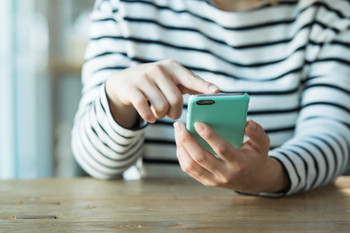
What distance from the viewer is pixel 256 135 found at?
64cm

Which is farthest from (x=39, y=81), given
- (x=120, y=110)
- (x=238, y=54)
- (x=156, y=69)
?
(x=156, y=69)

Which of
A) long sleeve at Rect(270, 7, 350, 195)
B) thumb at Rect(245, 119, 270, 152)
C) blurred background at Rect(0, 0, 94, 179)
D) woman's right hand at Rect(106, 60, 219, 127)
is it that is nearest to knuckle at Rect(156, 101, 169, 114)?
woman's right hand at Rect(106, 60, 219, 127)

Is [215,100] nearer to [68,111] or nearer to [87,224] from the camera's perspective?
[87,224]

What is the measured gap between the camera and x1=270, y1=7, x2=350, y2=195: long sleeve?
76 cm

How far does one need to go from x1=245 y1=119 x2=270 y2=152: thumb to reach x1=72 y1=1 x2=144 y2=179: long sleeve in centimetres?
23

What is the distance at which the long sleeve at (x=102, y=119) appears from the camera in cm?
A: 81

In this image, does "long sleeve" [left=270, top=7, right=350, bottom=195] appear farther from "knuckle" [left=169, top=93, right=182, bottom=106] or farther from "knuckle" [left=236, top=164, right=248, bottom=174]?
"knuckle" [left=169, top=93, right=182, bottom=106]

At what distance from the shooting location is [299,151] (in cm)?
77

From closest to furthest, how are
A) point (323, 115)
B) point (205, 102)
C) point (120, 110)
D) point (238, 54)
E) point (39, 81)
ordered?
point (205, 102) < point (120, 110) < point (323, 115) < point (238, 54) < point (39, 81)

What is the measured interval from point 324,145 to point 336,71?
9.0 inches

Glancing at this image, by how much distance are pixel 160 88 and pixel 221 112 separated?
104mm

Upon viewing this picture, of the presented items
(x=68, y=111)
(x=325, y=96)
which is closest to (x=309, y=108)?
(x=325, y=96)

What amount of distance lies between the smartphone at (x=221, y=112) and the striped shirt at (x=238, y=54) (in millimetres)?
329

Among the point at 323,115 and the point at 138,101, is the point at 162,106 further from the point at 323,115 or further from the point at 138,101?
the point at 323,115
